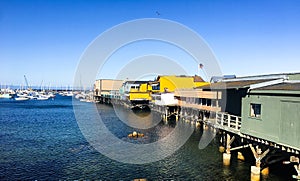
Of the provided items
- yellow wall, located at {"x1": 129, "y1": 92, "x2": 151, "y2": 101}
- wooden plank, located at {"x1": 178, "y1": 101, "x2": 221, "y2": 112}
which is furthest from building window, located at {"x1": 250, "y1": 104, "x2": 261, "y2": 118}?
yellow wall, located at {"x1": 129, "y1": 92, "x2": 151, "y2": 101}

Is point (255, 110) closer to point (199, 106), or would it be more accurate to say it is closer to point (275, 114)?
point (275, 114)

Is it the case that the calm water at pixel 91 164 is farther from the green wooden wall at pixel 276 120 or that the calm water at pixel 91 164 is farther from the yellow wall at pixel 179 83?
the yellow wall at pixel 179 83

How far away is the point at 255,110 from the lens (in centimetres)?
2073

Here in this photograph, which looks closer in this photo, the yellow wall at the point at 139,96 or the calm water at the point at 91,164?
the calm water at the point at 91,164

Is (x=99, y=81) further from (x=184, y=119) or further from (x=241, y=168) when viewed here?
(x=241, y=168)

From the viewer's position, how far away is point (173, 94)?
58.3 meters

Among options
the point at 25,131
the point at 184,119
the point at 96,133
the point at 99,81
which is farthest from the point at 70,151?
the point at 99,81

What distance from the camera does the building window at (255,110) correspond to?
2028cm

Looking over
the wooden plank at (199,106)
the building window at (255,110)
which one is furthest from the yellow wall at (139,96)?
the building window at (255,110)

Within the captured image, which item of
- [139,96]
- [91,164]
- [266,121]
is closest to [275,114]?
[266,121]

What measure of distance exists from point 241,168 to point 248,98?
6209mm

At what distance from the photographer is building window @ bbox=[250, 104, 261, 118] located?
2028 cm

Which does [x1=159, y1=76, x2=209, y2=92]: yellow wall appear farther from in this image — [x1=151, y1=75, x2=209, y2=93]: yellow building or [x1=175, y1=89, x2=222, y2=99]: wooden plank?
[x1=175, y1=89, x2=222, y2=99]: wooden plank

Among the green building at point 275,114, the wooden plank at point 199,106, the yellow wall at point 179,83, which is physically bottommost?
the wooden plank at point 199,106
